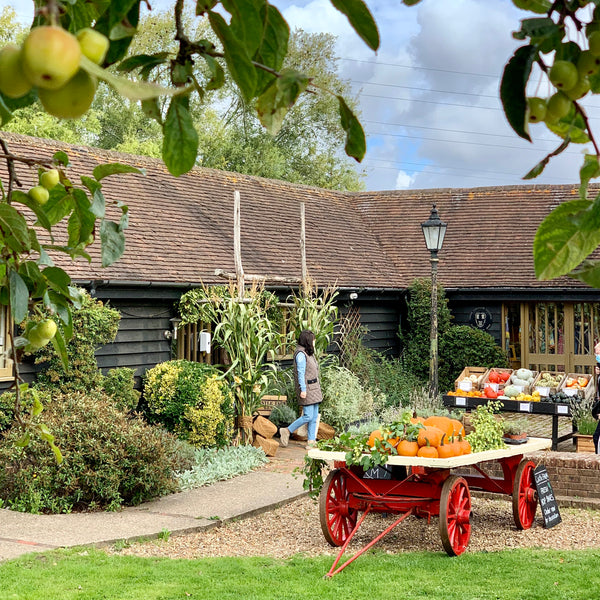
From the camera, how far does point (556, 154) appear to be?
38.0 inches

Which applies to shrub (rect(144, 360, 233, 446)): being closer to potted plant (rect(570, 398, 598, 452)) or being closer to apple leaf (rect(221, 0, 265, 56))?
potted plant (rect(570, 398, 598, 452))

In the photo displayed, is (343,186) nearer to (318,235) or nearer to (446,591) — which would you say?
(318,235)

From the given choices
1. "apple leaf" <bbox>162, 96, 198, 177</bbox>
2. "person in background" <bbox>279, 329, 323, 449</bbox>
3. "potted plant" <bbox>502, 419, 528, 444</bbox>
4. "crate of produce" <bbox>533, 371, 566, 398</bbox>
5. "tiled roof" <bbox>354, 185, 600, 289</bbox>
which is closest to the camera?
"apple leaf" <bbox>162, 96, 198, 177</bbox>

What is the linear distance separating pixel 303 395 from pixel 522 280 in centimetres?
749

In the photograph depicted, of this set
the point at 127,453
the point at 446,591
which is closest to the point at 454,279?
the point at 127,453

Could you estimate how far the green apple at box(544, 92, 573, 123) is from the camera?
33.5 inches

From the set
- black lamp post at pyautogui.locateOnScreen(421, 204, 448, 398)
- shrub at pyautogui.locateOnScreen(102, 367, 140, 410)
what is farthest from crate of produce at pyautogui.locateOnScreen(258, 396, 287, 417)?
shrub at pyautogui.locateOnScreen(102, 367, 140, 410)

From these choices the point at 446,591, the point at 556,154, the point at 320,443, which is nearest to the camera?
the point at 556,154

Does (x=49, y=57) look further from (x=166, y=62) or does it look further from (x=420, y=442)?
(x=420, y=442)

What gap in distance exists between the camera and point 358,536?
7785 millimetres

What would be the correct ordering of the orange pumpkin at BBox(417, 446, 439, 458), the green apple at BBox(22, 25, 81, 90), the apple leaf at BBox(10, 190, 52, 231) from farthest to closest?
the orange pumpkin at BBox(417, 446, 439, 458)
the apple leaf at BBox(10, 190, 52, 231)
the green apple at BBox(22, 25, 81, 90)

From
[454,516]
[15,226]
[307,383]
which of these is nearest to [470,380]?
[307,383]

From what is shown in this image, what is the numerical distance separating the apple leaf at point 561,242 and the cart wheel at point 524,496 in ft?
23.3

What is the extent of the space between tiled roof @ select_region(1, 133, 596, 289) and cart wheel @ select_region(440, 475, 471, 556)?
5946 mm
